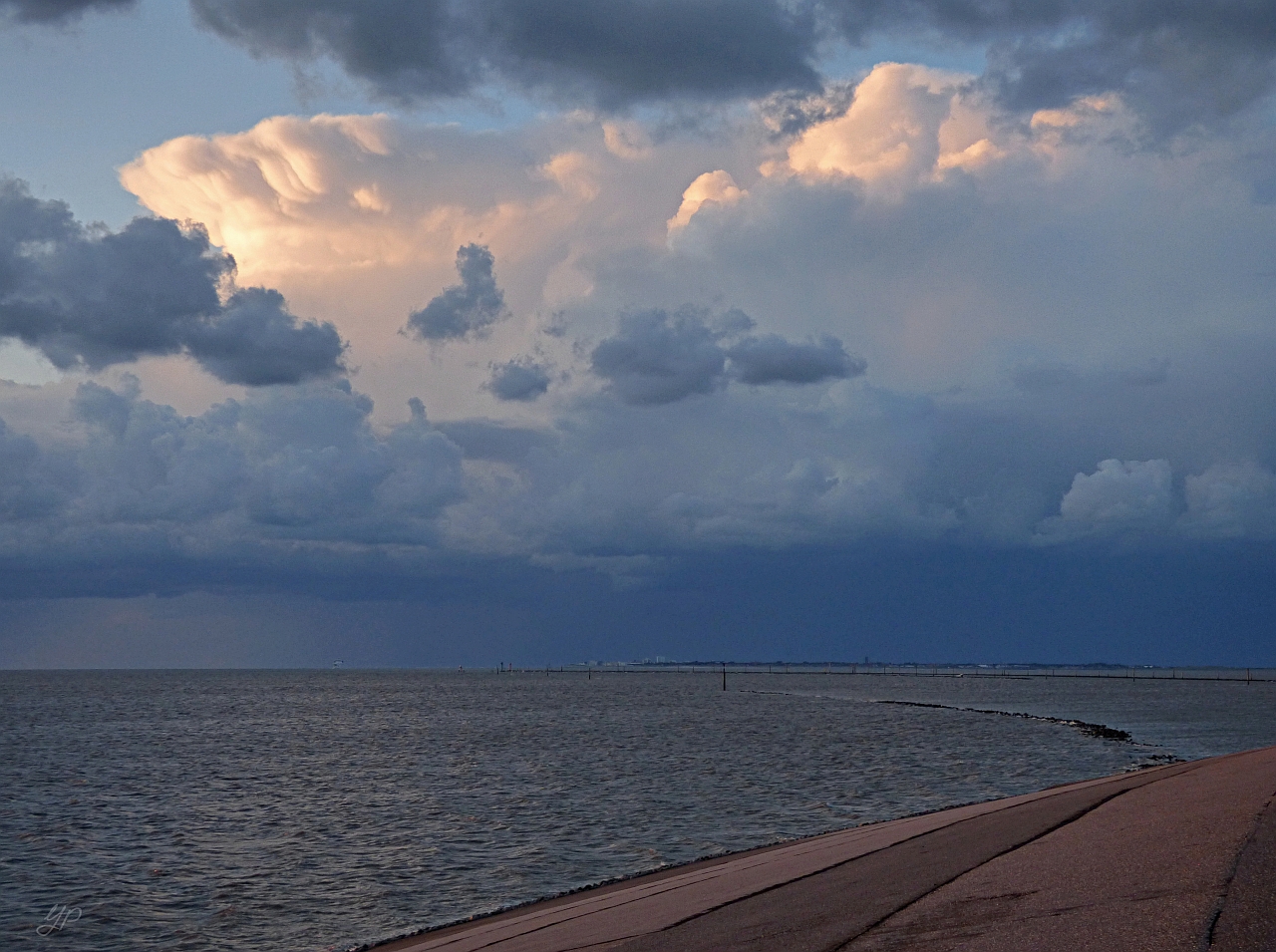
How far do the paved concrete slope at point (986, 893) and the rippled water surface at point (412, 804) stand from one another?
16.3 feet

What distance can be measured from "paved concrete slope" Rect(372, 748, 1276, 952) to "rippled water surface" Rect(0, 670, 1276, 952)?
4963 mm

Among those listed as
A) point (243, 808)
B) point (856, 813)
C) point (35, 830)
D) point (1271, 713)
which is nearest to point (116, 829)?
point (35, 830)

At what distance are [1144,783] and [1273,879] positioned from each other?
1764cm

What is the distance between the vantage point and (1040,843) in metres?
17.8

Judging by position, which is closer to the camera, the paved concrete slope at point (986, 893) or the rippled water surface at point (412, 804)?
the paved concrete slope at point (986, 893)

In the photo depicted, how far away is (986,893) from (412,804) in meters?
31.9

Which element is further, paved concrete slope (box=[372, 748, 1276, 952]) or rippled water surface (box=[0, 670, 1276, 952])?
rippled water surface (box=[0, 670, 1276, 952])

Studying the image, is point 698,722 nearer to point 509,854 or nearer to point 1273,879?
point 509,854

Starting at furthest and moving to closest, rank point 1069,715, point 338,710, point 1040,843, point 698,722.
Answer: point 338,710, point 1069,715, point 698,722, point 1040,843

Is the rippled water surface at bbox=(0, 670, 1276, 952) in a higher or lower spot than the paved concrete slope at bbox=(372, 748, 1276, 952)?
lower

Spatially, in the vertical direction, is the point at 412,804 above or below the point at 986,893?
below

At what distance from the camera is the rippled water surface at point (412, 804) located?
24.6m

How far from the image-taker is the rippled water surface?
80.8ft

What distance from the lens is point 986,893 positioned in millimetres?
13516
